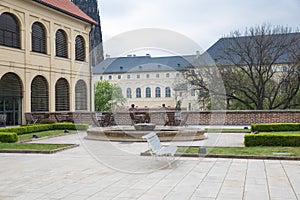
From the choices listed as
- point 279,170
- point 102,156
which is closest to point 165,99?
point 102,156

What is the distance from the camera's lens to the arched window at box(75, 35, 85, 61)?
37.3 m

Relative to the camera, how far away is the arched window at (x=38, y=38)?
30875mm

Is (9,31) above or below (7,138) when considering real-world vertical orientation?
above

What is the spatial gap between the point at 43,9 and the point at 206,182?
27.8m

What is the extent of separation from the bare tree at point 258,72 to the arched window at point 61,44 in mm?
12480

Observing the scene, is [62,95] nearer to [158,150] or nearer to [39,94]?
[39,94]

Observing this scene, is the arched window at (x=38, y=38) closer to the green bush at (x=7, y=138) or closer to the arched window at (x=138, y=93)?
the arched window at (x=138, y=93)

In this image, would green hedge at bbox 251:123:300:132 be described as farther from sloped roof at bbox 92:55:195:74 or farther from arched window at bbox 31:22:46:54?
arched window at bbox 31:22:46:54

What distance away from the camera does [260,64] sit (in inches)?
1330

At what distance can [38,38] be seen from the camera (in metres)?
31.5

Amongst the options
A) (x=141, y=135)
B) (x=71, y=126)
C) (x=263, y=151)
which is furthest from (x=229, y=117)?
(x=263, y=151)

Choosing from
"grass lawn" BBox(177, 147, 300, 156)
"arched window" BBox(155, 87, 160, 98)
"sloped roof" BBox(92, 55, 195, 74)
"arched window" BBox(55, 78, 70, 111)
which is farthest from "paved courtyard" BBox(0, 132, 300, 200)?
"arched window" BBox(155, 87, 160, 98)

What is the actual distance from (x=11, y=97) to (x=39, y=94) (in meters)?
3.47

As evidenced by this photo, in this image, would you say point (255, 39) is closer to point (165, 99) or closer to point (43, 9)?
point (165, 99)
